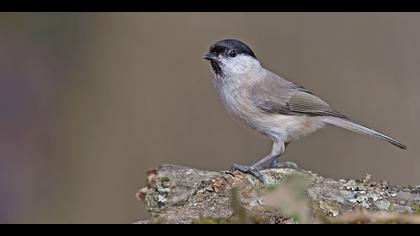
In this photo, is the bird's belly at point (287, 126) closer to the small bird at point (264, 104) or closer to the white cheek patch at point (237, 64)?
the small bird at point (264, 104)

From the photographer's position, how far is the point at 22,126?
6465 millimetres

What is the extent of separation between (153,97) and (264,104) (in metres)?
2.42

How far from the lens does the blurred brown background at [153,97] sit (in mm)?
5660

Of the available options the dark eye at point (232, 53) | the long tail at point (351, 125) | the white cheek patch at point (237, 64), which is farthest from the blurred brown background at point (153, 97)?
the dark eye at point (232, 53)

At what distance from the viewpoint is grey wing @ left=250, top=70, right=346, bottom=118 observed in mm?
3867

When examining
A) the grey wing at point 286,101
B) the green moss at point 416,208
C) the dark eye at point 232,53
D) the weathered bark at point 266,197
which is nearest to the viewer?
the green moss at point 416,208

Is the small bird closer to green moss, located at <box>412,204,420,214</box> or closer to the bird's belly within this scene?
the bird's belly

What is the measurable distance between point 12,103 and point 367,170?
11.7 ft

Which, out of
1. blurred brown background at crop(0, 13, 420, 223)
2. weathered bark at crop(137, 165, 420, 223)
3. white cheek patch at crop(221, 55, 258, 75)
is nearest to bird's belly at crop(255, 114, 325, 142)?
white cheek patch at crop(221, 55, 258, 75)

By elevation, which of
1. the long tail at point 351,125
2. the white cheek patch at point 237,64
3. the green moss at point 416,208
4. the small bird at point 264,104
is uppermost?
the white cheek patch at point 237,64

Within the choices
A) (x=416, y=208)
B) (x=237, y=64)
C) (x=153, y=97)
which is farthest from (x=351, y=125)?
(x=153, y=97)

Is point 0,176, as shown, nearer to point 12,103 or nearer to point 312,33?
point 12,103

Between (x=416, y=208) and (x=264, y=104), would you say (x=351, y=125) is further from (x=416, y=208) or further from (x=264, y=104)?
(x=416, y=208)

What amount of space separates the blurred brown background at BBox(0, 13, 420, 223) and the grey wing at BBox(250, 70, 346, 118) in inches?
59.8
